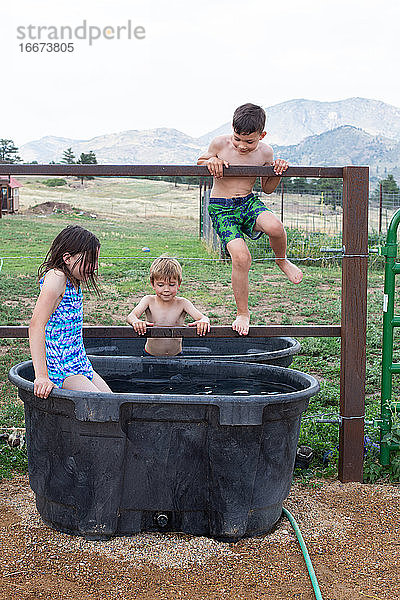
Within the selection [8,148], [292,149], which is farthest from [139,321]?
[292,149]

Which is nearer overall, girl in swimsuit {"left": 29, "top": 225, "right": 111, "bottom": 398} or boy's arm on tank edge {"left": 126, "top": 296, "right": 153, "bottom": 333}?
girl in swimsuit {"left": 29, "top": 225, "right": 111, "bottom": 398}

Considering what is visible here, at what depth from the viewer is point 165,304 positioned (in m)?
4.30

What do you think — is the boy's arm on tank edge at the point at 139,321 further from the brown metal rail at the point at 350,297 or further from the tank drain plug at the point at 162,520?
the tank drain plug at the point at 162,520

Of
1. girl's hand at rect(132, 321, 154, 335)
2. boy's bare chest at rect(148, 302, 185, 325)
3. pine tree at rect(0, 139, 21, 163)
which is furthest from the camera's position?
pine tree at rect(0, 139, 21, 163)

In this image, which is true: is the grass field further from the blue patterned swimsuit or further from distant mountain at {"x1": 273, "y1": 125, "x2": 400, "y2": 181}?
distant mountain at {"x1": 273, "y1": 125, "x2": 400, "y2": 181}

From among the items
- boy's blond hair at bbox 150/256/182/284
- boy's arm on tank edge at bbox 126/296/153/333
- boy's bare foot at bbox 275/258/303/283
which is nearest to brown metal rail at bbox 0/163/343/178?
boy's bare foot at bbox 275/258/303/283

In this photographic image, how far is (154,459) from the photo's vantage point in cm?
280

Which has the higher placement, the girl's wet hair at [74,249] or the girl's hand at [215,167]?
the girl's hand at [215,167]

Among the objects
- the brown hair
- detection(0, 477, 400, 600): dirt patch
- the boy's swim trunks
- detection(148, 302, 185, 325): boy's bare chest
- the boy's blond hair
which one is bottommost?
detection(0, 477, 400, 600): dirt patch

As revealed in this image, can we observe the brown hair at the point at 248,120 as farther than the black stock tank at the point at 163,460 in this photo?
Yes

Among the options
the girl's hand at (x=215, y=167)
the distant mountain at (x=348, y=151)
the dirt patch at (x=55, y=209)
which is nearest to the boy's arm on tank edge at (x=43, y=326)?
the girl's hand at (x=215, y=167)

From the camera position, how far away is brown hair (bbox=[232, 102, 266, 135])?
3.60 meters

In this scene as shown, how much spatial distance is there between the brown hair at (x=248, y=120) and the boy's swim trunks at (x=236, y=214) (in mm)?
390

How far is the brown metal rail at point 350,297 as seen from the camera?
339 cm
